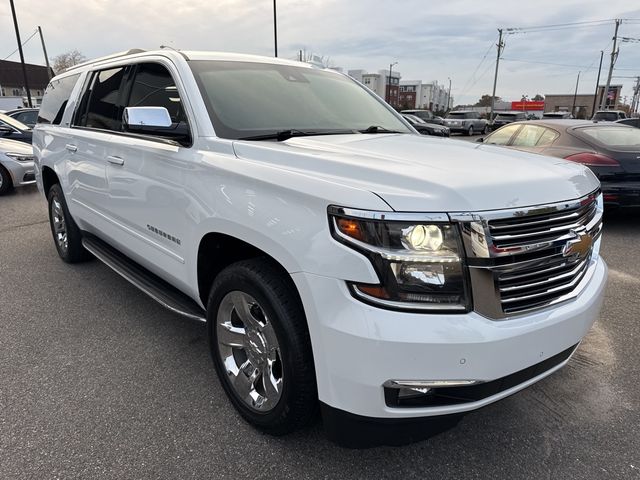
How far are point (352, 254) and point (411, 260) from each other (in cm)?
21

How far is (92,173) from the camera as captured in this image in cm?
391

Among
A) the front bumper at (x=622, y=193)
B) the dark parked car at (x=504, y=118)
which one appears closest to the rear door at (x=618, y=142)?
the front bumper at (x=622, y=193)

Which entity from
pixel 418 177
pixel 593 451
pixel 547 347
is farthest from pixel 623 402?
pixel 418 177

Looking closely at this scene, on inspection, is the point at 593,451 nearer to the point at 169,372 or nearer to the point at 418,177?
the point at 418,177

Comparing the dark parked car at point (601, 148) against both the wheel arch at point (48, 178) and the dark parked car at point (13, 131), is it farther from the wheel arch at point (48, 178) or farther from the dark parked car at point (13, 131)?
the dark parked car at point (13, 131)

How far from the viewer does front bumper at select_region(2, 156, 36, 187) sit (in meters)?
9.54

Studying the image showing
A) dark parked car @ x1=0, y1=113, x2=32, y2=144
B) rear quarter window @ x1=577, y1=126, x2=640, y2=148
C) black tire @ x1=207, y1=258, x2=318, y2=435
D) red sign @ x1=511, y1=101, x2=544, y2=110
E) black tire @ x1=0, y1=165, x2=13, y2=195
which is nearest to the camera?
black tire @ x1=207, y1=258, x2=318, y2=435

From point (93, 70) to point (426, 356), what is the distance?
397 centimetres

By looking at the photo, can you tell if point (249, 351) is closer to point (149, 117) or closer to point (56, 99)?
point (149, 117)

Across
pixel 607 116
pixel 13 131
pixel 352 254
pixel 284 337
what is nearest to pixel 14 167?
pixel 13 131

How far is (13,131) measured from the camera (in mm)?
11320

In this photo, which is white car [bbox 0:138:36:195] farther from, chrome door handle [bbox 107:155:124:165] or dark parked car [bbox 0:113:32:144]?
chrome door handle [bbox 107:155:124:165]

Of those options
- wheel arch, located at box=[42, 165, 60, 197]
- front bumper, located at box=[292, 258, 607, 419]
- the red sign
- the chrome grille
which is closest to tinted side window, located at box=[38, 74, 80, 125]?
wheel arch, located at box=[42, 165, 60, 197]

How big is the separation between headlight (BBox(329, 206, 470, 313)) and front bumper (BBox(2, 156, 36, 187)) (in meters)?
10.0
